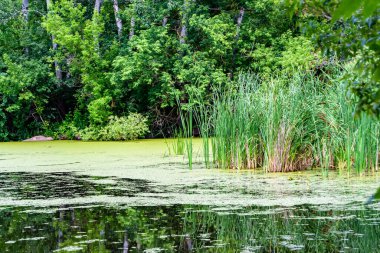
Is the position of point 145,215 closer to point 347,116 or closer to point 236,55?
point 347,116

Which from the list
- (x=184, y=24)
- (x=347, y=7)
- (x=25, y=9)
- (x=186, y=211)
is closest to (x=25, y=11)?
(x=25, y=9)

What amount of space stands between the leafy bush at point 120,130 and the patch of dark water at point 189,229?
10.2 m

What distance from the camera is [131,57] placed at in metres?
15.7

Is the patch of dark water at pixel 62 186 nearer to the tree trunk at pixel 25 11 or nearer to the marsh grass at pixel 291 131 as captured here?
the marsh grass at pixel 291 131

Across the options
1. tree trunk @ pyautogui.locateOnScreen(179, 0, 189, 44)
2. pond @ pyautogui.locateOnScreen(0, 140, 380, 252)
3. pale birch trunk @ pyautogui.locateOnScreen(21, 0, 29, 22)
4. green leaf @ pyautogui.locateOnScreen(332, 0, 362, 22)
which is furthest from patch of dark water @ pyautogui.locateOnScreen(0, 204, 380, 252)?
pale birch trunk @ pyautogui.locateOnScreen(21, 0, 29, 22)

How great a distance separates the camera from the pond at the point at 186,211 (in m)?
3.55

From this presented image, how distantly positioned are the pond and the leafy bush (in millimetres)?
7335

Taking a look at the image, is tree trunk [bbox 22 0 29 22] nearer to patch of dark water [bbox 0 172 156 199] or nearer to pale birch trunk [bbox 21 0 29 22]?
pale birch trunk [bbox 21 0 29 22]

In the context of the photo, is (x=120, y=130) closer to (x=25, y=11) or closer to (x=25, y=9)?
(x=25, y=11)

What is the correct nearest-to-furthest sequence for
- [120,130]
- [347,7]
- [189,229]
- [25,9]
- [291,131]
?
[347,7], [189,229], [291,131], [120,130], [25,9]

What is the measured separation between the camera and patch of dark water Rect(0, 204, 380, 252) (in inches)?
136

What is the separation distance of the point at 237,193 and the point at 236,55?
11884 mm

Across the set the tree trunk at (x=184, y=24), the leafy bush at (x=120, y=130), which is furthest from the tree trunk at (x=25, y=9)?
the tree trunk at (x=184, y=24)

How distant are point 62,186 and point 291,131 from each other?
252 centimetres
